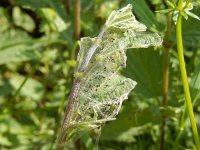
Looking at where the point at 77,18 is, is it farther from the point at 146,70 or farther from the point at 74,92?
the point at 74,92

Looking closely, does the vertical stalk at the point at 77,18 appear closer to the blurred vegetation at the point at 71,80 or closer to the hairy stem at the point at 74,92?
the blurred vegetation at the point at 71,80

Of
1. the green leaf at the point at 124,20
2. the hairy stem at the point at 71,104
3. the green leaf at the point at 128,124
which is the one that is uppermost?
the green leaf at the point at 124,20

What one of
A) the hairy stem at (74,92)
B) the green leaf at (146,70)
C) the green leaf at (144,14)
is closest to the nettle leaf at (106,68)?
the hairy stem at (74,92)

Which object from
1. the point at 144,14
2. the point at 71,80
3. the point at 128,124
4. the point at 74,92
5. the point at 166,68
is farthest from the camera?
the point at 71,80

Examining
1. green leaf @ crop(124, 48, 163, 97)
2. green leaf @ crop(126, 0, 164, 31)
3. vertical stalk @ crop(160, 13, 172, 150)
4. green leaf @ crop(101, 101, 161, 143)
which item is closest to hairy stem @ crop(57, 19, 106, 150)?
green leaf @ crop(126, 0, 164, 31)

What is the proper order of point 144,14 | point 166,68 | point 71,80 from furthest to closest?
point 71,80, point 166,68, point 144,14

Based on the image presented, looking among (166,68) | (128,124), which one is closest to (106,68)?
(166,68)

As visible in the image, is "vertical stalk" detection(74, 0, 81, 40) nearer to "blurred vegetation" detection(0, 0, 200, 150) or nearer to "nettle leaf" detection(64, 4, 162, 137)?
"blurred vegetation" detection(0, 0, 200, 150)

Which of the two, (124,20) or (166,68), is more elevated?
(124,20)
